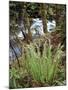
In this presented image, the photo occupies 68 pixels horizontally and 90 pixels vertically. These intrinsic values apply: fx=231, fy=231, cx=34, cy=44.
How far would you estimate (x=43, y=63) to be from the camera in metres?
2.05

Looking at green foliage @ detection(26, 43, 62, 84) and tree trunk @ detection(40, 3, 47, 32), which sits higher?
tree trunk @ detection(40, 3, 47, 32)

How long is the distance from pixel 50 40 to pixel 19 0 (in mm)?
448

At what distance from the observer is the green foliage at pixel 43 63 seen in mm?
2024

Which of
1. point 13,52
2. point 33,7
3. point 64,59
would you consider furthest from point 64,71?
point 33,7

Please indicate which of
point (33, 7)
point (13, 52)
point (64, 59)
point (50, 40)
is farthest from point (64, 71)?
point (33, 7)

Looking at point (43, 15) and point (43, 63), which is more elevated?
point (43, 15)

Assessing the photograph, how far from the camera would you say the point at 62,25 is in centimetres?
212

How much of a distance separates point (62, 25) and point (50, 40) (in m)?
0.18

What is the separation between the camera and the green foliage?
6.64 ft

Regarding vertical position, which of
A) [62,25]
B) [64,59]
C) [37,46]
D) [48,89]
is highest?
[62,25]

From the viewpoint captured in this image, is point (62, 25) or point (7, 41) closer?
point (7, 41)

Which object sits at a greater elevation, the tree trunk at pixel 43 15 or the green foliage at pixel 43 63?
the tree trunk at pixel 43 15

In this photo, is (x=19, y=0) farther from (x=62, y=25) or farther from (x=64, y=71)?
(x=64, y=71)

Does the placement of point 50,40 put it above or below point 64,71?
above
